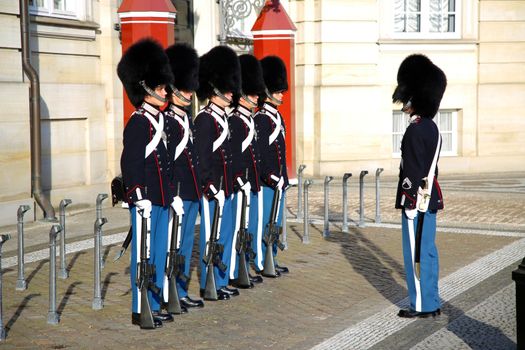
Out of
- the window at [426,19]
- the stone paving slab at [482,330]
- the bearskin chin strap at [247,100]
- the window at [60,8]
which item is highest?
the window at [426,19]

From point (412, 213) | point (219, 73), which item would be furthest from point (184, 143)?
point (412, 213)

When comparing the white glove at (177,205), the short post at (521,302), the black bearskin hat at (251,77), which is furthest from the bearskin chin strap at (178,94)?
the short post at (521,302)

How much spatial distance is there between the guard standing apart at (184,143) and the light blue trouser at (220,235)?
0.30 meters

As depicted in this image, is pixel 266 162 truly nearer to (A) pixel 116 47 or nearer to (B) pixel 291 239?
(B) pixel 291 239

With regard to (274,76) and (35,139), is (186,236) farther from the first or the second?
(35,139)

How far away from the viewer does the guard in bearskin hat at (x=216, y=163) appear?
28.3 ft

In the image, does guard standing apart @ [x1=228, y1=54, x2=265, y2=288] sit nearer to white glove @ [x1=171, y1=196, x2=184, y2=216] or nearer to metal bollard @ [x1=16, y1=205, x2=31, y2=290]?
white glove @ [x1=171, y1=196, x2=184, y2=216]

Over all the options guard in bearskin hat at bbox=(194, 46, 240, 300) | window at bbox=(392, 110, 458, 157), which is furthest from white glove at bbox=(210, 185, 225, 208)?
window at bbox=(392, 110, 458, 157)

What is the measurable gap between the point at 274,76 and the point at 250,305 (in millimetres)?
2440

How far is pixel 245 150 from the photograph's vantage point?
9.16 meters

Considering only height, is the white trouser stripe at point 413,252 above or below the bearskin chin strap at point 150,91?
below

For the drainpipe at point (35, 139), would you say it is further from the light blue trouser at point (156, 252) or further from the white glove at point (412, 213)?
the white glove at point (412, 213)

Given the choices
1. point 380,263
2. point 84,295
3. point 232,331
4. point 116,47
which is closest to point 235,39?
point 116,47

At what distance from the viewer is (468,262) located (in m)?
10.5
